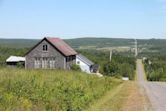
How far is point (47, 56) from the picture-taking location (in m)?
69.1

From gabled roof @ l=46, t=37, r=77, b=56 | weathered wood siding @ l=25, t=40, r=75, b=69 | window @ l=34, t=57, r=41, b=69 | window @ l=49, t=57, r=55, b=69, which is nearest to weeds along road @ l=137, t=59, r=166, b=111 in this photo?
weathered wood siding @ l=25, t=40, r=75, b=69

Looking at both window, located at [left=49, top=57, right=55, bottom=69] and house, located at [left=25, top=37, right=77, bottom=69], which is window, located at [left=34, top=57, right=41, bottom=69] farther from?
window, located at [left=49, top=57, right=55, bottom=69]

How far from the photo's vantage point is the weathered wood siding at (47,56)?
67812 millimetres

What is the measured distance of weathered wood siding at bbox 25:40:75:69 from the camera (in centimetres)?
6781

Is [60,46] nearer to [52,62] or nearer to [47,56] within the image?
[47,56]

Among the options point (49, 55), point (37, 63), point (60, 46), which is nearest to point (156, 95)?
point (49, 55)

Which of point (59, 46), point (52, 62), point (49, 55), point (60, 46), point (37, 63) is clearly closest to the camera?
point (49, 55)

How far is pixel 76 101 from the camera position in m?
16.8

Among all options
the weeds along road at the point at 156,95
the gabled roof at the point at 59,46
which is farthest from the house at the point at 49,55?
the weeds along road at the point at 156,95

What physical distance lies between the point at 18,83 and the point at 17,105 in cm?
248

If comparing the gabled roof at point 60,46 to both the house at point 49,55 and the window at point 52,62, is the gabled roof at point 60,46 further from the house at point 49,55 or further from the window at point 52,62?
the window at point 52,62

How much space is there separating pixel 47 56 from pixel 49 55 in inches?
19.1

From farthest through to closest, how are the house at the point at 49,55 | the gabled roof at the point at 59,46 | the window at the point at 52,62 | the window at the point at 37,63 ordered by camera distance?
the window at the point at 37,63, the window at the point at 52,62, the house at the point at 49,55, the gabled roof at the point at 59,46

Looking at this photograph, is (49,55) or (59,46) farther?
(59,46)
